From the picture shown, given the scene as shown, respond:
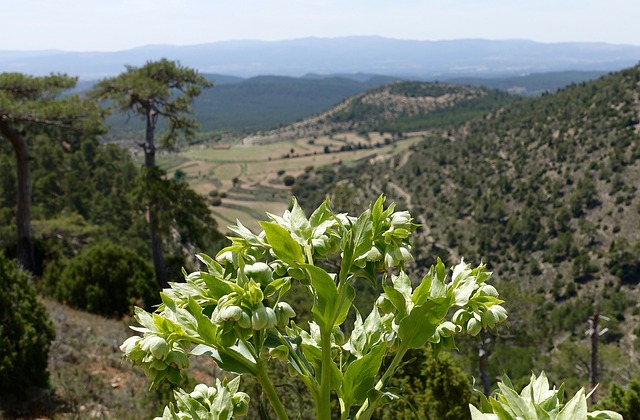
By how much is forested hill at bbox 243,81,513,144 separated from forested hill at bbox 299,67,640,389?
6307 centimetres

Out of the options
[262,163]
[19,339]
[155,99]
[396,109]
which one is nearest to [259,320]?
[19,339]

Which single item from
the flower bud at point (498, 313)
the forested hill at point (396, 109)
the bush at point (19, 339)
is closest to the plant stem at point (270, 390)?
the flower bud at point (498, 313)

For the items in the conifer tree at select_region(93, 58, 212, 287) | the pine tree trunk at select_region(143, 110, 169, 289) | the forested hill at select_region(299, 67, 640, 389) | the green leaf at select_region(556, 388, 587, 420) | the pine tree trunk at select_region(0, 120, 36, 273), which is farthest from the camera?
the forested hill at select_region(299, 67, 640, 389)

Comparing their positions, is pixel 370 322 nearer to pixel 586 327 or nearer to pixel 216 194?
pixel 586 327

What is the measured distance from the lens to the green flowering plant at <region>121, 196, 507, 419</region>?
1.61 meters

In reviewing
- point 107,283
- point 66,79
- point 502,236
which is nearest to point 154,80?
point 66,79

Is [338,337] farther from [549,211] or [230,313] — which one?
[549,211]

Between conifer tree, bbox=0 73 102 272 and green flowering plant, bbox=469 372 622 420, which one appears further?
conifer tree, bbox=0 73 102 272

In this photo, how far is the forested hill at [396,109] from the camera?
138625mm

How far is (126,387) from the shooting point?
9.45 m

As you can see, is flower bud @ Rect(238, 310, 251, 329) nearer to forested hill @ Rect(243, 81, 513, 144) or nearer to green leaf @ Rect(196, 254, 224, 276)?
green leaf @ Rect(196, 254, 224, 276)

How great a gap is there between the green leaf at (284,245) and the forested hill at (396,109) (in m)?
132

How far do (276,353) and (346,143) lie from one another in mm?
133418

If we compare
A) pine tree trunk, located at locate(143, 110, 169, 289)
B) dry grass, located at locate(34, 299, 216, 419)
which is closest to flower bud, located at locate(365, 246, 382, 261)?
dry grass, located at locate(34, 299, 216, 419)
